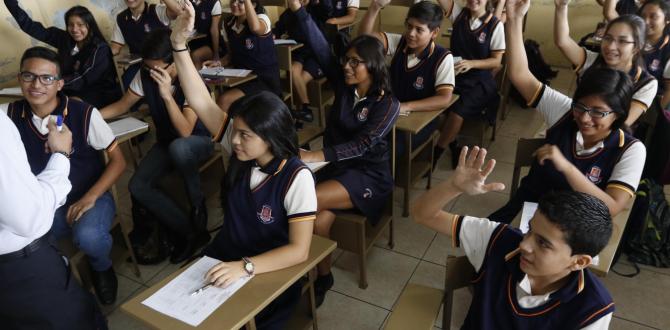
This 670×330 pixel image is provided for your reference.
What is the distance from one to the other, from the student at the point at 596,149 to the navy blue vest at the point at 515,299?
0.54 meters

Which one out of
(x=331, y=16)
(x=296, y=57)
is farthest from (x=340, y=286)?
(x=331, y=16)

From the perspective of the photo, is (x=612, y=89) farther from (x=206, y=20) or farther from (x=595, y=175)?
(x=206, y=20)

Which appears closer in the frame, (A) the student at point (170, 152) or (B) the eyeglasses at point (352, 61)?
(B) the eyeglasses at point (352, 61)

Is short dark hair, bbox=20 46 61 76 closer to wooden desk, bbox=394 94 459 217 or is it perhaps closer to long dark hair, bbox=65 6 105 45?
long dark hair, bbox=65 6 105 45

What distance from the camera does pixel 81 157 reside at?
2.14m

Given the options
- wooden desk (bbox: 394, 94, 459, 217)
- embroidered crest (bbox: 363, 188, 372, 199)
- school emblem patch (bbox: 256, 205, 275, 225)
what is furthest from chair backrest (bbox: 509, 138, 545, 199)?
school emblem patch (bbox: 256, 205, 275, 225)

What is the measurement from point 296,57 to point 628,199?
304cm

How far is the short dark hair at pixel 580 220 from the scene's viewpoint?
1.11m

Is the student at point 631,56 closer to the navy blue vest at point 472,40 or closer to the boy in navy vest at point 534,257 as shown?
the navy blue vest at point 472,40

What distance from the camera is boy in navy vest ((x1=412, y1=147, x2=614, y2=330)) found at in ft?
3.68

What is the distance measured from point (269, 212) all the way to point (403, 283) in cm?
103

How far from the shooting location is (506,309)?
1.28m

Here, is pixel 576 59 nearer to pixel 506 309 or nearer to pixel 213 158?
pixel 506 309

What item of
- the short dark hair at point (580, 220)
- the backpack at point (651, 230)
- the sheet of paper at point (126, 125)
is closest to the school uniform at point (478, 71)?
the backpack at point (651, 230)
